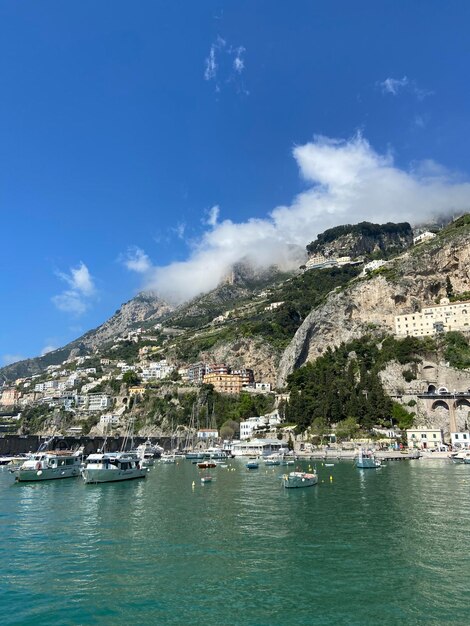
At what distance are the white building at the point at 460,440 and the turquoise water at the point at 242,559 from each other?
47.2 m

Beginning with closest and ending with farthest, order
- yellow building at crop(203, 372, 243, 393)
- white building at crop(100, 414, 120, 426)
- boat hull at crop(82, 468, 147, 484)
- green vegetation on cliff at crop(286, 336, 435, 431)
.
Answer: boat hull at crop(82, 468, 147, 484) < green vegetation on cliff at crop(286, 336, 435, 431) < yellow building at crop(203, 372, 243, 393) < white building at crop(100, 414, 120, 426)

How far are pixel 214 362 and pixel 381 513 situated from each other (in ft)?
401

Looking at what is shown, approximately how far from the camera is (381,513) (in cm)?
2966

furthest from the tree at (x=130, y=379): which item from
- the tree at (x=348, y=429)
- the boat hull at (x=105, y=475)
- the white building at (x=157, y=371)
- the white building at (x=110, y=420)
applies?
the boat hull at (x=105, y=475)

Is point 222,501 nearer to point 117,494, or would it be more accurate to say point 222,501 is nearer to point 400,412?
point 117,494

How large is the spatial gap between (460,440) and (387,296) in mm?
42257

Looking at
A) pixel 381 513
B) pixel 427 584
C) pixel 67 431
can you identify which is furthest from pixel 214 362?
pixel 427 584

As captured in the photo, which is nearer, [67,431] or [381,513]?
[381,513]

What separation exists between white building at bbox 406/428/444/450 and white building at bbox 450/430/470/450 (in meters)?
1.91

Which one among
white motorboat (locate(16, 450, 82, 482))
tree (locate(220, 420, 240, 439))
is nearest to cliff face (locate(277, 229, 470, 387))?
tree (locate(220, 420, 240, 439))

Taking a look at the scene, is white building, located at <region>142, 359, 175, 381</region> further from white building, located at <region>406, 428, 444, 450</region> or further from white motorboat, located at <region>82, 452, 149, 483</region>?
white motorboat, located at <region>82, 452, 149, 483</region>

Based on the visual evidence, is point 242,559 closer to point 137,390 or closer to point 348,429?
point 348,429

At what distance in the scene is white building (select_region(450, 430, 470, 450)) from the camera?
3172 inches

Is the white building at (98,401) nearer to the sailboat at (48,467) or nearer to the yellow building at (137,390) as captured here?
the yellow building at (137,390)
